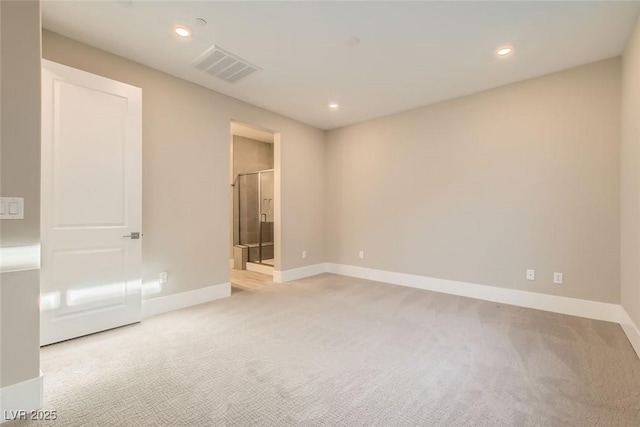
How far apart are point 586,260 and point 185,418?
3.80 meters

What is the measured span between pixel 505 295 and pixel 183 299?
3789mm

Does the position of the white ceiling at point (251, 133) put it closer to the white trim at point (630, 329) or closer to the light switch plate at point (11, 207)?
the light switch plate at point (11, 207)

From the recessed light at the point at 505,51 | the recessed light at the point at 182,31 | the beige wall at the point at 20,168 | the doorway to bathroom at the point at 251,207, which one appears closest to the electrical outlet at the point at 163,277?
the beige wall at the point at 20,168

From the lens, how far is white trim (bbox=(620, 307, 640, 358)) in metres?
2.16

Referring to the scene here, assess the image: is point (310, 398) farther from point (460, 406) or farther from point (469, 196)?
point (469, 196)

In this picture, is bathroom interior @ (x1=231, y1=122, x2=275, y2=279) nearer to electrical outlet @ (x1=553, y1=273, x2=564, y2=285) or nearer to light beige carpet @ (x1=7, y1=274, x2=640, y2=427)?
light beige carpet @ (x1=7, y1=274, x2=640, y2=427)

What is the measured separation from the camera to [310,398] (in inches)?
65.2

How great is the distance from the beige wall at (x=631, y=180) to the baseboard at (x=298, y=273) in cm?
376

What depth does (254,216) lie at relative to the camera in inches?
227

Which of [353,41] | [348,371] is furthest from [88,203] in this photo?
[353,41]

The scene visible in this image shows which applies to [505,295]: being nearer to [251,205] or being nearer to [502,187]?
[502,187]

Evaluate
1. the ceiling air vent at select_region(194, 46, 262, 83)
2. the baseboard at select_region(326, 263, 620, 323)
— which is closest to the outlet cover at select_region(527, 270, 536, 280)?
the baseboard at select_region(326, 263, 620, 323)

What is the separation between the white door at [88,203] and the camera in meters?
2.28

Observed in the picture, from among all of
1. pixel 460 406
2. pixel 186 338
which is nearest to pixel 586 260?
pixel 460 406
